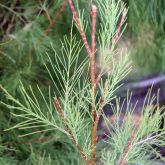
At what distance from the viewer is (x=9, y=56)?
98 cm

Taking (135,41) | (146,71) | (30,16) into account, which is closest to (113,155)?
(30,16)

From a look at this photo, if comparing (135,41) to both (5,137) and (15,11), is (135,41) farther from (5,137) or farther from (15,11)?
(5,137)

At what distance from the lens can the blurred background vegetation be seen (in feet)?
3.12

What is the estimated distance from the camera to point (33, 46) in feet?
3.22

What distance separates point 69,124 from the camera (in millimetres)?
459

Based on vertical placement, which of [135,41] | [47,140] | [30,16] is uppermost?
[30,16]

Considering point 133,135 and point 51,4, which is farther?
point 51,4

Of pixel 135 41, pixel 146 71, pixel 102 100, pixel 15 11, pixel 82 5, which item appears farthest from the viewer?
pixel 146 71

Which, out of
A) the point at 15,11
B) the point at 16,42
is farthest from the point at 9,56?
the point at 15,11

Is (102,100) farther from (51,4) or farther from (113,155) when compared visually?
(51,4)

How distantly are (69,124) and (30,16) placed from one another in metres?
0.63

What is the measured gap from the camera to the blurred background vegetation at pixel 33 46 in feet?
3.12

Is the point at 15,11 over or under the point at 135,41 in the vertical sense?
over

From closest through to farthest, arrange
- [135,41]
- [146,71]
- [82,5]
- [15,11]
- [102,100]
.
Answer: [102,100], [82,5], [15,11], [135,41], [146,71]
